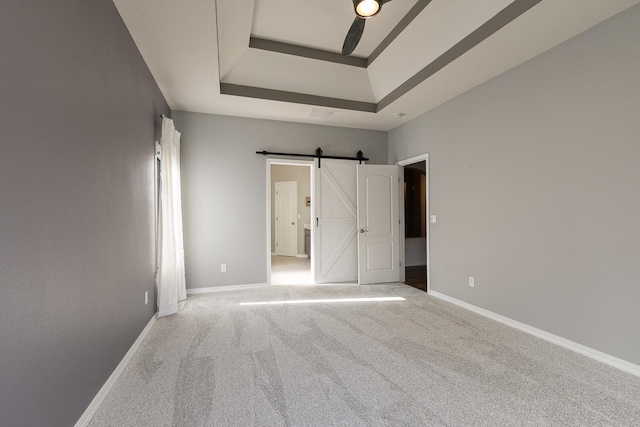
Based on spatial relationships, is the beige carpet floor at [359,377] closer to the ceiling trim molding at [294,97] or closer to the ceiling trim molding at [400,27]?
the ceiling trim molding at [294,97]

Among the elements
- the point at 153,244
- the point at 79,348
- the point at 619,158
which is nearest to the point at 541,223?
the point at 619,158

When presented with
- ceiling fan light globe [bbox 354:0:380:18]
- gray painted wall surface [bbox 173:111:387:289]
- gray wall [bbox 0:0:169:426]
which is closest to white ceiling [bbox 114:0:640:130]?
gray painted wall surface [bbox 173:111:387:289]

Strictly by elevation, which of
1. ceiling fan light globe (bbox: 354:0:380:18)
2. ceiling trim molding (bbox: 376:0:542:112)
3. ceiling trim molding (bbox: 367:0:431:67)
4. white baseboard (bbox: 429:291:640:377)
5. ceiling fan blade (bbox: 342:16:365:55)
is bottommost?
white baseboard (bbox: 429:291:640:377)

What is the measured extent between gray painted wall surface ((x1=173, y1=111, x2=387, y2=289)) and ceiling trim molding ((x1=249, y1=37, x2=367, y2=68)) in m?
1.39

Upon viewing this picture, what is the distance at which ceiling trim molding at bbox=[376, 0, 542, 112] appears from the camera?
2.29 meters

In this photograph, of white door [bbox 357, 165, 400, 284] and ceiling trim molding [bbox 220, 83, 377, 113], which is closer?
ceiling trim molding [bbox 220, 83, 377, 113]

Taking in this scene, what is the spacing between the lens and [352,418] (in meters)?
1.69

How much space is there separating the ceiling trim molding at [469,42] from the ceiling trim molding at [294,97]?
55 cm

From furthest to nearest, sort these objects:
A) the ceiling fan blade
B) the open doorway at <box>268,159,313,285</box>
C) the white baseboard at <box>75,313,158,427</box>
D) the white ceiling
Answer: the open doorway at <box>268,159,313,285</box>
the white ceiling
the ceiling fan blade
the white baseboard at <box>75,313,158,427</box>

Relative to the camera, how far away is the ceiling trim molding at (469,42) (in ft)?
7.50

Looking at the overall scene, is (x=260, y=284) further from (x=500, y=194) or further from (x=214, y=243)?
(x=500, y=194)

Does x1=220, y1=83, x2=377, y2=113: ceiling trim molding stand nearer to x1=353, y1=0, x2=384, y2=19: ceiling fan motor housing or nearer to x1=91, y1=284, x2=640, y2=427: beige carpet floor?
x1=353, y1=0, x2=384, y2=19: ceiling fan motor housing

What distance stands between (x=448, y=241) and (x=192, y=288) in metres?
3.87

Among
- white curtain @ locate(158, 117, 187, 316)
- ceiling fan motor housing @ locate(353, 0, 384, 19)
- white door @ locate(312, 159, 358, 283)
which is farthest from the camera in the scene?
white door @ locate(312, 159, 358, 283)
